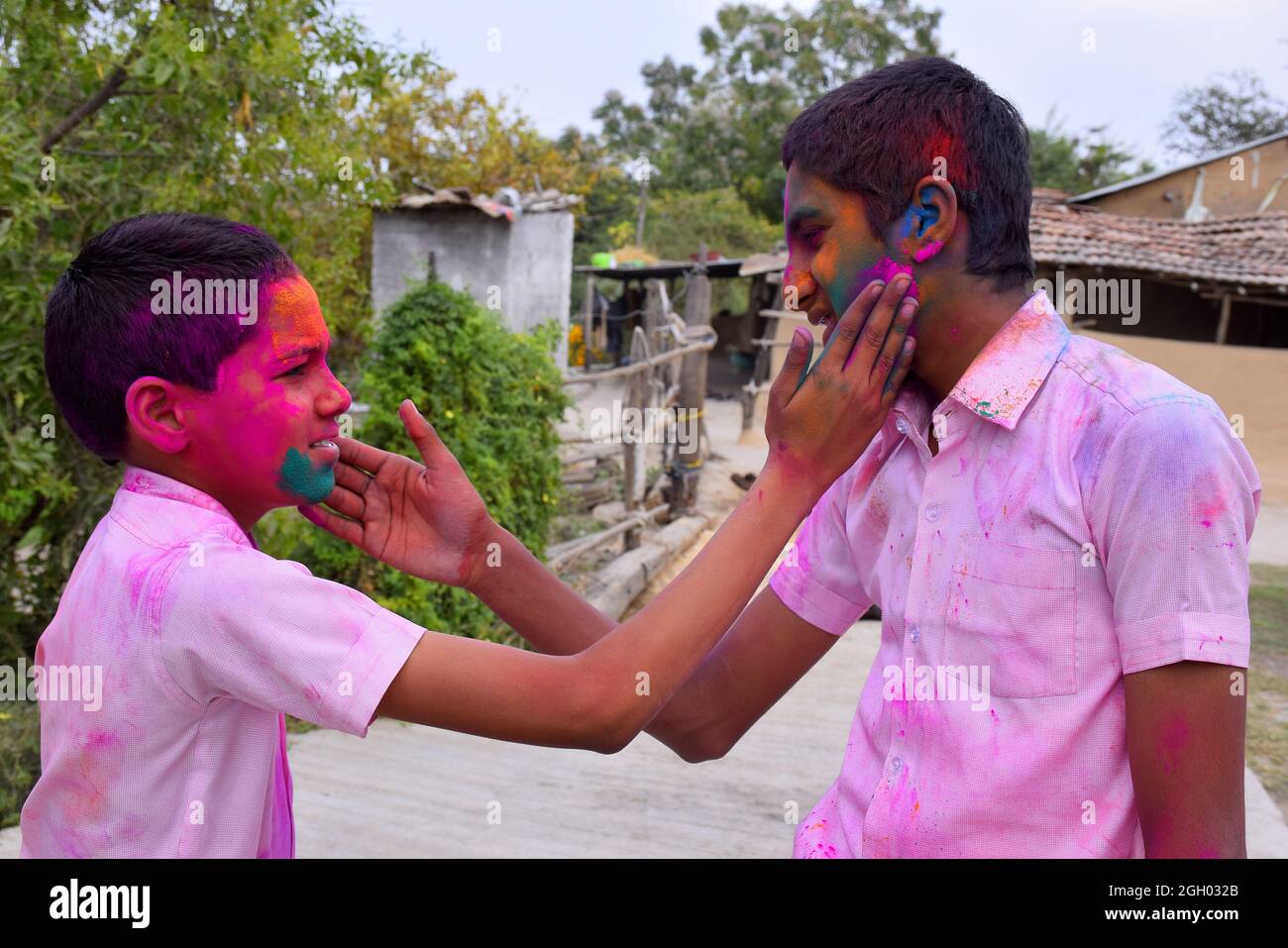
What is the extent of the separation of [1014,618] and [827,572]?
504 mm

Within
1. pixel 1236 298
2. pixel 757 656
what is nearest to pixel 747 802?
pixel 757 656

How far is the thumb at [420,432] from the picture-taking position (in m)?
1.90

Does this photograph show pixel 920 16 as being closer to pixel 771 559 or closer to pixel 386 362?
pixel 386 362

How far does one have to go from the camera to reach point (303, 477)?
1.76m

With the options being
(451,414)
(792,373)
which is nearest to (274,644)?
(792,373)

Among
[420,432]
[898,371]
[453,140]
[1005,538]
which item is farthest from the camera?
[453,140]

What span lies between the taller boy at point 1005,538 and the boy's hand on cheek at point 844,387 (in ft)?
0.34

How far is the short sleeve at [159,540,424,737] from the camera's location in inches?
57.2

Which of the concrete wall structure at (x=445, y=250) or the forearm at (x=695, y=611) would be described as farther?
the concrete wall structure at (x=445, y=250)

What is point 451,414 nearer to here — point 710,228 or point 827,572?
point 827,572

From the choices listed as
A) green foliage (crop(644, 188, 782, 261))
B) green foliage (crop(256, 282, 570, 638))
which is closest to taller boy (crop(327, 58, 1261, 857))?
green foliage (crop(256, 282, 570, 638))

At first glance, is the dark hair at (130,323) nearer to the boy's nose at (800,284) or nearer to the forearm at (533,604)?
the forearm at (533,604)

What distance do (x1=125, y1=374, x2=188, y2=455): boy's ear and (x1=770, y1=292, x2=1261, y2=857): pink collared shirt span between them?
116 centimetres

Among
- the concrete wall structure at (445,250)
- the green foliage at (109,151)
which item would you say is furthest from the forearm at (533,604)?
the concrete wall structure at (445,250)
